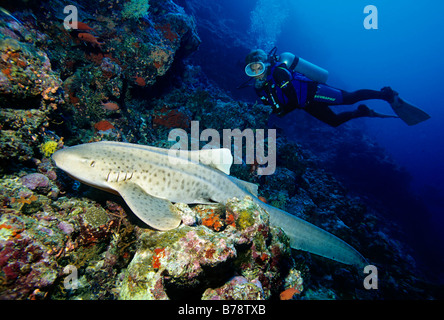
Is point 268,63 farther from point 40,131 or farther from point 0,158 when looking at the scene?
point 0,158

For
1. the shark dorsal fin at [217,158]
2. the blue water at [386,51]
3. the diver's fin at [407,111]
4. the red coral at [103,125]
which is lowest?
the shark dorsal fin at [217,158]

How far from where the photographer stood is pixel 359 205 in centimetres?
912

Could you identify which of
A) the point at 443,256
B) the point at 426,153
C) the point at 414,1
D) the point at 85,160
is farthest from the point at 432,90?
the point at 85,160

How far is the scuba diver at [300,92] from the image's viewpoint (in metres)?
6.58

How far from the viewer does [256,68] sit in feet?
21.7

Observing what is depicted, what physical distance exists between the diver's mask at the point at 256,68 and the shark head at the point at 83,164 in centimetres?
550

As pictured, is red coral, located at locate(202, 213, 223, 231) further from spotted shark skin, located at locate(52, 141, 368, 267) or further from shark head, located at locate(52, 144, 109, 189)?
shark head, located at locate(52, 144, 109, 189)

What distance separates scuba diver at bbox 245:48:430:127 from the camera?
259 inches

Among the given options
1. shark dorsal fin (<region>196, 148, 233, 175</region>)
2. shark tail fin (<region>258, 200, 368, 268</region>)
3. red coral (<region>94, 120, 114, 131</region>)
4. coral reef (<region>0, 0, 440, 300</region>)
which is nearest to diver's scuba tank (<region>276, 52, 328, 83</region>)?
coral reef (<region>0, 0, 440, 300</region>)

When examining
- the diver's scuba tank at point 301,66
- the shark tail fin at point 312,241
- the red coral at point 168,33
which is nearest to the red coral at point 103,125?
the shark tail fin at point 312,241

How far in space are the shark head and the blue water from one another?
180 ft

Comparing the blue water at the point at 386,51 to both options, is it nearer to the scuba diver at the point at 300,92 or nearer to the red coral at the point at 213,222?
the scuba diver at the point at 300,92

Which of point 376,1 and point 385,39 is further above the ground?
point 376,1

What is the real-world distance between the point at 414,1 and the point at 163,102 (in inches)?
7822
